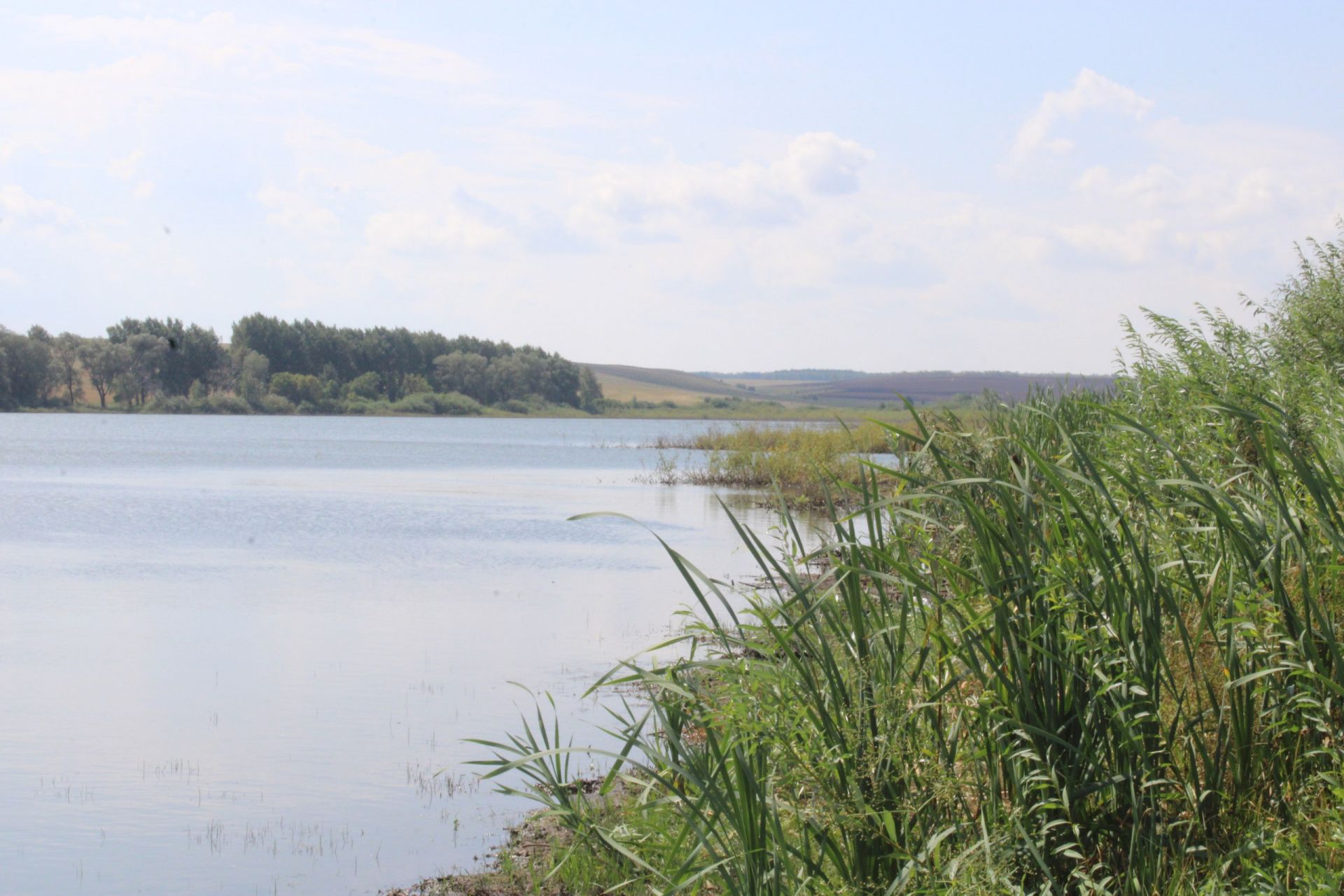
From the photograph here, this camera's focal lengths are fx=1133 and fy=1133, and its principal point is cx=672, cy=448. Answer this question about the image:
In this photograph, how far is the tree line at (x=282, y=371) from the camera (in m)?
88.0

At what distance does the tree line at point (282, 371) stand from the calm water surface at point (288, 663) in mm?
67718

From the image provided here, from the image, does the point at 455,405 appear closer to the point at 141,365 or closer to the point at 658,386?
the point at 141,365

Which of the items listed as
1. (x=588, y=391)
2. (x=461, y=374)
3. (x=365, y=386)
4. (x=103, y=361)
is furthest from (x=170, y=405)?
(x=588, y=391)

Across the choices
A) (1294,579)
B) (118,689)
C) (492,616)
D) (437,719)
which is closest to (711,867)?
(1294,579)

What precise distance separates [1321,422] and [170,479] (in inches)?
1251

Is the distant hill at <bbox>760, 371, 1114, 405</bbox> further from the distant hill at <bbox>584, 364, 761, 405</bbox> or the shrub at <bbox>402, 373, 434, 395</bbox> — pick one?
the shrub at <bbox>402, 373, 434, 395</bbox>

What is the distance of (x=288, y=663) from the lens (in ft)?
33.0

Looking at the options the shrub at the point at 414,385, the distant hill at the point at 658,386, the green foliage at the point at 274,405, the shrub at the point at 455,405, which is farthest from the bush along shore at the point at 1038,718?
the distant hill at the point at 658,386

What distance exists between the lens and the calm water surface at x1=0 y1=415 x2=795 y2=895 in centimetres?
595

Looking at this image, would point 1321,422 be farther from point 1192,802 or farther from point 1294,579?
point 1192,802

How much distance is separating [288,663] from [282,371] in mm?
96050

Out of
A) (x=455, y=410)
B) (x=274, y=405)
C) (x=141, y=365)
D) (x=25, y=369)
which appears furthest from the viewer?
(x=455, y=410)

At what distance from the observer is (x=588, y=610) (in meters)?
12.7

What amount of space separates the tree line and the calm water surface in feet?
222
